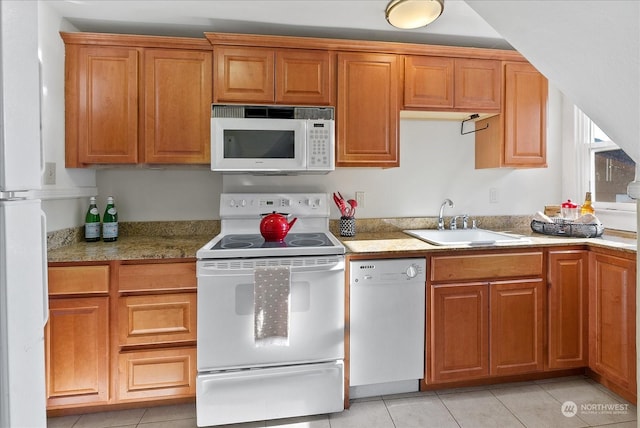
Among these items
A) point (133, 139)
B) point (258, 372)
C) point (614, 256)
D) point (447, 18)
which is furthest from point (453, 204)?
point (133, 139)

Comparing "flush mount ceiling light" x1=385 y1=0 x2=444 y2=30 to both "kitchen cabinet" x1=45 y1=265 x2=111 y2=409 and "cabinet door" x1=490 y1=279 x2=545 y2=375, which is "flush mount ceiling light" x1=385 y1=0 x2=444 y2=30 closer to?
→ "cabinet door" x1=490 y1=279 x2=545 y2=375

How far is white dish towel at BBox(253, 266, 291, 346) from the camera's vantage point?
69.0 inches

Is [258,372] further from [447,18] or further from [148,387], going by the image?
[447,18]

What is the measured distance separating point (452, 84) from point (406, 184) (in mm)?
762

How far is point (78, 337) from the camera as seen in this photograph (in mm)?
1758

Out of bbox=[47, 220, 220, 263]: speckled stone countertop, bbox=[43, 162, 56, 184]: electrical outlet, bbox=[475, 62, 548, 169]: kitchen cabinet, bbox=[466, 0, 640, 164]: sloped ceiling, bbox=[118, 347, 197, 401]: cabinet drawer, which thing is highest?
bbox=[475, 62, 548, 169]: kitchen cabinet

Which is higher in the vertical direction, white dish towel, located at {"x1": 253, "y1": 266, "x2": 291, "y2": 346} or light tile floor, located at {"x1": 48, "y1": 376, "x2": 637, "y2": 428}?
white dish towel, located at {"x1": 253, "y1": 266, "x2": 291, "y2": 346}

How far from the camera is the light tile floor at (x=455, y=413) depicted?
5.91 feet

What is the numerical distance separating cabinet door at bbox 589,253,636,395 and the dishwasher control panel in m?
1.06

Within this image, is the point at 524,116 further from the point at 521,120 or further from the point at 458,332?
the point at 458,332

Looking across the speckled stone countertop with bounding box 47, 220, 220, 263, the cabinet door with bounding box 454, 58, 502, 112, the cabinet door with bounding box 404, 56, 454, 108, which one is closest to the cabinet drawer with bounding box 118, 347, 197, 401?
the speckled stone countertop with bounding box 47, 220, 220, 263

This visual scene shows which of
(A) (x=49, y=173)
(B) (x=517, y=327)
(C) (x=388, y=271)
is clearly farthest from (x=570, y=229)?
(A) (x=49, y=173)

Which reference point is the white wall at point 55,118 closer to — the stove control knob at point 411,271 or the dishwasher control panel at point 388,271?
the dishwasher control panel at point 388,271

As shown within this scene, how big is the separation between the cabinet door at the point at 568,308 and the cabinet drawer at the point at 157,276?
214 centimetres
